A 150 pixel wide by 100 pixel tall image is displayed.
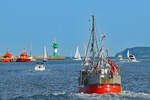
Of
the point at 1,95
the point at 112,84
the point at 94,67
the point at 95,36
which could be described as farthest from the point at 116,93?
the point at 1,95

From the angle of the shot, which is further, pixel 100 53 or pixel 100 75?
pixel 100 53

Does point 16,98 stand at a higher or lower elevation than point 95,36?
lower

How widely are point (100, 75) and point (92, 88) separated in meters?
1.88

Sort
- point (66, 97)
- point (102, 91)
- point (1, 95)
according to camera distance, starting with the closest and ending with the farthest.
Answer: point (102, 91)
point (66, 97)
point (1, 95)

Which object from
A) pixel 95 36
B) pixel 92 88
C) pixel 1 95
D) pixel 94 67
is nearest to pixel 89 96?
pixel 92 88

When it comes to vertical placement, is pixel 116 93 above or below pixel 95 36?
below

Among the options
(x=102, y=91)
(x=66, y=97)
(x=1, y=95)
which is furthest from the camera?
(x=1, y=95)

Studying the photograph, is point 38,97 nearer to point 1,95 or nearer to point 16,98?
point 16,98

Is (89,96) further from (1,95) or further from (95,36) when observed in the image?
(1,95)

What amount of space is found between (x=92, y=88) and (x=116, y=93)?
8.79 feet

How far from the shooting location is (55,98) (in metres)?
49.2

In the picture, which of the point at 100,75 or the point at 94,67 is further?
the point at 94,67

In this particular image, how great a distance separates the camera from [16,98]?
165 feet

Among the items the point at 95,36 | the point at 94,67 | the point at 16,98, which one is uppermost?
the point at 95,36
